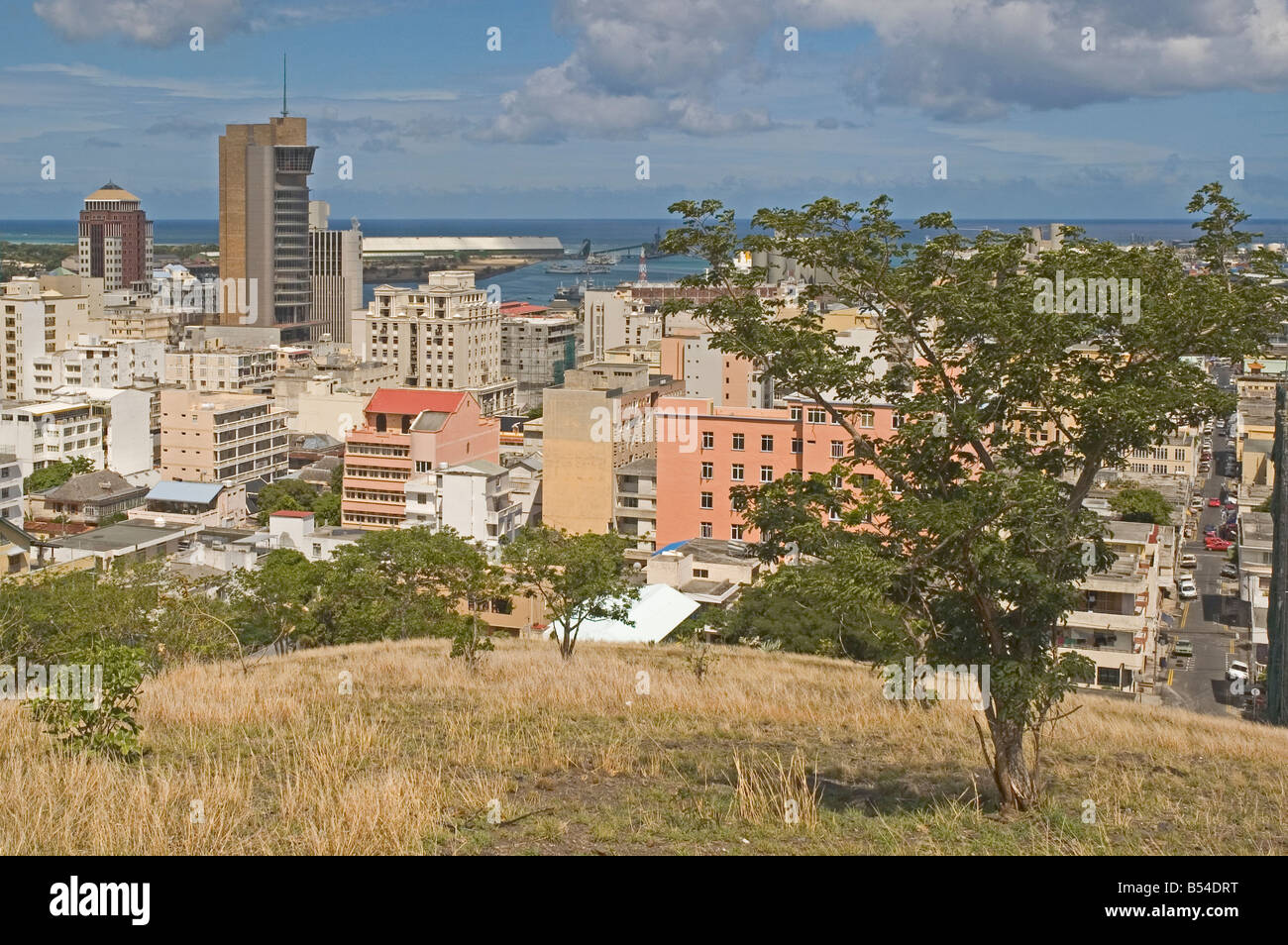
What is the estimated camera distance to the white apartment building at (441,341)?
83.6 m

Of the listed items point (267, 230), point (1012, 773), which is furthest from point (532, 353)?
point (1012, 773)

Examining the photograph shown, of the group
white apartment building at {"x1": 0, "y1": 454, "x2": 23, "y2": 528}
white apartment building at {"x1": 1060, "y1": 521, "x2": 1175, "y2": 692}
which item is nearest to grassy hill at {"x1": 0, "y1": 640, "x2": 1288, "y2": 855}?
white apartment building at {"x1": 1060, "y1": 521, "x2": 1175, "y2": 692}

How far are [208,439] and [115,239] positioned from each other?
9174cm

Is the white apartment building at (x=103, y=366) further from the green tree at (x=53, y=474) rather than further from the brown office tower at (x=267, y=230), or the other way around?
the brown office tower at (x=267, y=230)

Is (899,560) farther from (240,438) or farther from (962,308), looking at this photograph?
(240,438)

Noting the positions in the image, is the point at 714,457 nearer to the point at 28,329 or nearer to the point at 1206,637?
the point at 1206,637

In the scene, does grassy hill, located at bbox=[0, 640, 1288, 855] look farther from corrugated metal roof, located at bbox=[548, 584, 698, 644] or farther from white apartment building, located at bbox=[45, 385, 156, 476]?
white apartment building, located at bbox=[45, 385, 156, 476]

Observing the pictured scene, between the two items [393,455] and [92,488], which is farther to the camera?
[92,488]

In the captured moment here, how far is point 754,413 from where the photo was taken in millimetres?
41844

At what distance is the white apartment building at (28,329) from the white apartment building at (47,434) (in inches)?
620

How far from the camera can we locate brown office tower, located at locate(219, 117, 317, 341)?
116 metres

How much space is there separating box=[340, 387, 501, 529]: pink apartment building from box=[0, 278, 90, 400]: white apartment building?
105 ft

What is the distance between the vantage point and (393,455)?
161 ft

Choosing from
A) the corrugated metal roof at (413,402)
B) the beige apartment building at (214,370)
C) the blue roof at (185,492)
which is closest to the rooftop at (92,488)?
the blue roof at (185,492)
